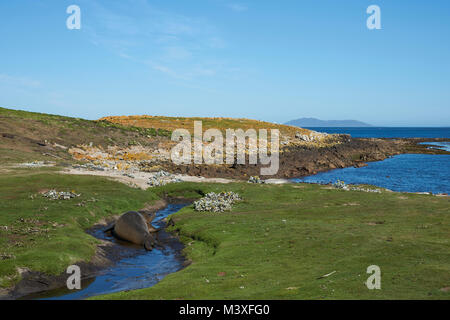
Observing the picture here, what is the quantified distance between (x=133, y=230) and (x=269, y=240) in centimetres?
1207

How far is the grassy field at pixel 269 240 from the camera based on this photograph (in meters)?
17.9

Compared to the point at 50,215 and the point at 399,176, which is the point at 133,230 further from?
the point at 399,176

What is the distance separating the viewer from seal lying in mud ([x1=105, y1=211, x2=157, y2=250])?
106 ft

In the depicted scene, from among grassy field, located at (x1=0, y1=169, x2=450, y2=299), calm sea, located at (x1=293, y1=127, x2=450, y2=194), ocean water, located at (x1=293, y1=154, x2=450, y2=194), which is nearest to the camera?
grassy field, located at (x1=0, y1=169, x2=450, y2=299)

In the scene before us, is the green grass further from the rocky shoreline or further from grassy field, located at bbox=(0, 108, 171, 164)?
the rocky shoreline

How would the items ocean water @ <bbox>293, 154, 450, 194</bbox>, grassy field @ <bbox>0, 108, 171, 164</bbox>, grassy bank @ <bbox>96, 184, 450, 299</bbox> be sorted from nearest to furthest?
grassy bank @ <bbox>96, 184, 450, 299</bbox>, grassy field @ <bbox>0, 108, 171, 164</bbox>, ocean water @ <bbox>293, 154, 450, 194</bbox>

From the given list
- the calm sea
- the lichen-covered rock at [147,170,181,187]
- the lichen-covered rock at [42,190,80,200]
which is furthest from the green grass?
the calm sea

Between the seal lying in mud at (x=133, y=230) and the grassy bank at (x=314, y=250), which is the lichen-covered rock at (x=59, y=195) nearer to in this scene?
the seal lying in mud at (x=133, y=230)

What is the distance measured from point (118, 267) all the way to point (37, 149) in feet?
184

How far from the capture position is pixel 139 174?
64.6 meters

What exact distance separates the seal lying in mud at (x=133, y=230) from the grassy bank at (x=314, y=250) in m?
3.02

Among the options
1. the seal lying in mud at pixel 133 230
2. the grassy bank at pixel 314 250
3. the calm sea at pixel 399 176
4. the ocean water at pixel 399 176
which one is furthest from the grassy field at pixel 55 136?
the calm sea at pixel 399 176

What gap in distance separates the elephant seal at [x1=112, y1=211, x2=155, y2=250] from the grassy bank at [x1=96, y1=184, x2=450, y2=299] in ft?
9.97

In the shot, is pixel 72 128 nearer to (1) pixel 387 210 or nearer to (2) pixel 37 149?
(2) pixel 37 149
